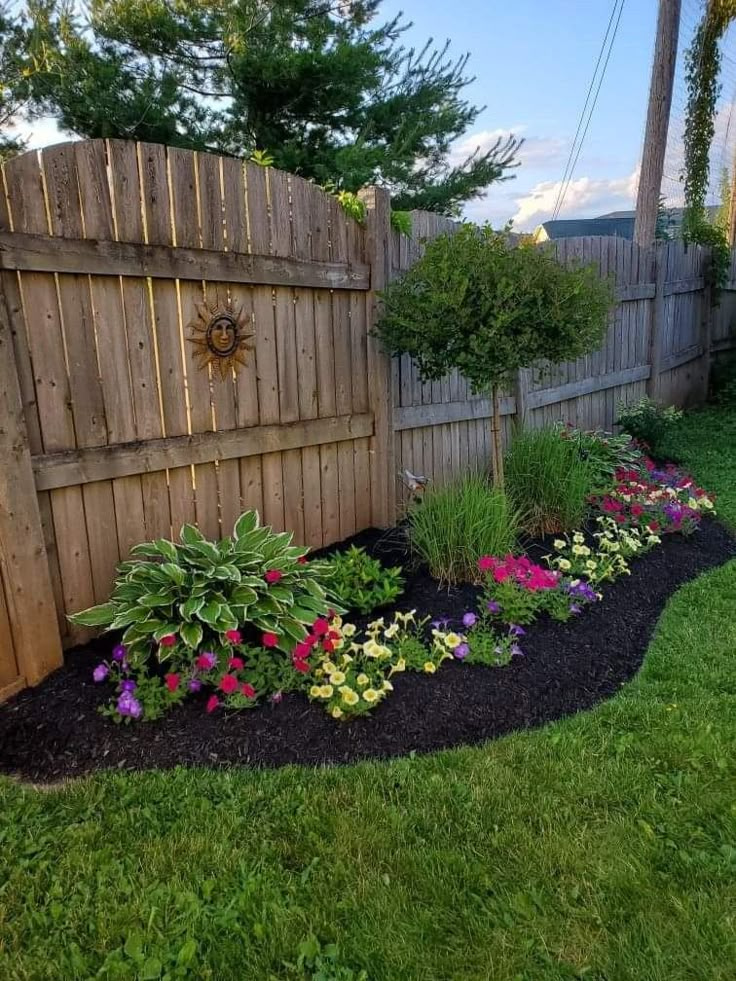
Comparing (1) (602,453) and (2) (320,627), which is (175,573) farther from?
(1) (602,453)

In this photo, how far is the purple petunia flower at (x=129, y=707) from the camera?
248cm

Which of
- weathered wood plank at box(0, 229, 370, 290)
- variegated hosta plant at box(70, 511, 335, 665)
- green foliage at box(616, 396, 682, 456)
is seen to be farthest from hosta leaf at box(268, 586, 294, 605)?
green foliage at box(616, 396, 682, 456)

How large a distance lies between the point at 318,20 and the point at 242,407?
8.13 meters

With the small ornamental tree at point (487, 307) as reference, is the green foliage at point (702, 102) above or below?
above

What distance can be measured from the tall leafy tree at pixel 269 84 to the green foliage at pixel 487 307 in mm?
5886

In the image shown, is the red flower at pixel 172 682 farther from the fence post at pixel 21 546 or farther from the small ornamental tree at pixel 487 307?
the small ornamental tree at pixel 487 307

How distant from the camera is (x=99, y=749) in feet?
7.81

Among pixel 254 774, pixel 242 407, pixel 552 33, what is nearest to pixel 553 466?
pixel 242 407

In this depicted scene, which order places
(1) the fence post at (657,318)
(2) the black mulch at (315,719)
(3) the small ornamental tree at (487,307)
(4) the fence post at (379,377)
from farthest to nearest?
(1) the fence post at (657,318)
(4) the fence post at (379,377)
(3) the small ornamental tree at (487,307)
(2) the black mulch at (315,719)

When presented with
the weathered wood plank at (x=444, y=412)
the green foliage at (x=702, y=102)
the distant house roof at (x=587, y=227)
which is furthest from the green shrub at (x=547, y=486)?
the distant house roof at (x=587, y=227)

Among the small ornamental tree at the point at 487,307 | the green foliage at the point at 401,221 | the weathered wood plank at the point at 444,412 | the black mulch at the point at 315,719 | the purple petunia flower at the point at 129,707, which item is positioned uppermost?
the green foliage at the point at 401,221

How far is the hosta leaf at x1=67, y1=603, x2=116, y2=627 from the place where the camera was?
277 cm

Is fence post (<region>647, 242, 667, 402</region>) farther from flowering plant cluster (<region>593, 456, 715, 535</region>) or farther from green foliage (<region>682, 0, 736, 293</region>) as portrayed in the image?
flowering plant cluster (<region>593, 456, 715, 535</region>)

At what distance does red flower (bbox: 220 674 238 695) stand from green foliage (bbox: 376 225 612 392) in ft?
6.89
